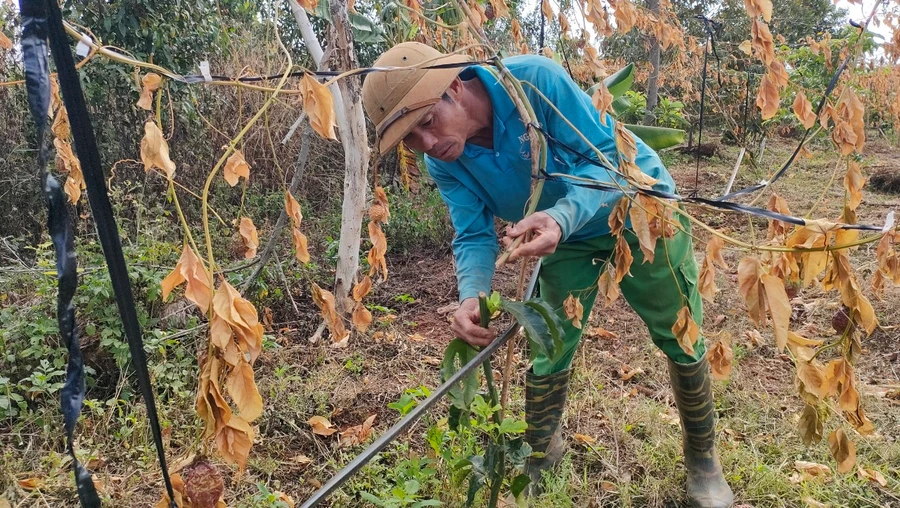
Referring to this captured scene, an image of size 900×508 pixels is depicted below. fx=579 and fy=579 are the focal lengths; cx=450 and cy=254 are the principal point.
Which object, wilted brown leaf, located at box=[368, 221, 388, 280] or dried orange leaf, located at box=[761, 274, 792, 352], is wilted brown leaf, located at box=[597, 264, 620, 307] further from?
wilted brown leaf, located at box=[368, 221, 388, 280]

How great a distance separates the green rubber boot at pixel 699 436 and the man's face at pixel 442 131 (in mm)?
1082

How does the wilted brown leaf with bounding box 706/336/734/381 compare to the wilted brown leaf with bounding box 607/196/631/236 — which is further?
the wilted brown leaf with bounding box 706/336/734/381

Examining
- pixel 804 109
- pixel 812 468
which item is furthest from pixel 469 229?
pixel 812 468

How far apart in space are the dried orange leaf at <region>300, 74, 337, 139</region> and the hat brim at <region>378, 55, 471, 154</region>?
0.57 metres

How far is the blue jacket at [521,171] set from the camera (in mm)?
1480

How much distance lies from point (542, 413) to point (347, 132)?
174 centimetres

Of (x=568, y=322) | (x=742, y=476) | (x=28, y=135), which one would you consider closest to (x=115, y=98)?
(x=28, y=135)

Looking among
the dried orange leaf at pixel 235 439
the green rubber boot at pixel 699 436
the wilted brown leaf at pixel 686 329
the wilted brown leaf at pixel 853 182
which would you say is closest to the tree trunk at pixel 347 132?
the green rubber boot at pixel 699 436

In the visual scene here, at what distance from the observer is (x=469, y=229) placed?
1910 millimetres

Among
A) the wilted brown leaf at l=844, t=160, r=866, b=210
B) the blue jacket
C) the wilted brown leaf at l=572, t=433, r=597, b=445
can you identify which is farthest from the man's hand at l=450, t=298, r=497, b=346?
the wilted brown leaf at l=572, t=433, r=597, b=445

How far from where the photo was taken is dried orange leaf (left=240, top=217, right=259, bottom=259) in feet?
Answer: 3.53

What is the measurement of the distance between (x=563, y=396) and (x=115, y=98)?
4.01 metres

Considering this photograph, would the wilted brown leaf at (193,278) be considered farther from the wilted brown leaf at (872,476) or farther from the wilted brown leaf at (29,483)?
the wilted brown leaf at (872,476)

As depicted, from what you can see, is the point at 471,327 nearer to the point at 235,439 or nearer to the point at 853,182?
the point at 235,439
